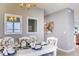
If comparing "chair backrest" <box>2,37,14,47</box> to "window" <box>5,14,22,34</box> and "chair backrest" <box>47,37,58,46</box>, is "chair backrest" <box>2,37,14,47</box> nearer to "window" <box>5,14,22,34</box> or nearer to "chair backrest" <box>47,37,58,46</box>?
"window" <box>5,14,22,34</box>

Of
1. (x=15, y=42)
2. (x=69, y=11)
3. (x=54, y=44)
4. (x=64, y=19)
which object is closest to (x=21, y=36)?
(x=15, y=42)

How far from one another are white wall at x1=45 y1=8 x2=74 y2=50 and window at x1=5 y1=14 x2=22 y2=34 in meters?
0.45

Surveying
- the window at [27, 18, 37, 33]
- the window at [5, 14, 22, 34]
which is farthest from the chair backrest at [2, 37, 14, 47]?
the window at [27, 18, 37, 33]

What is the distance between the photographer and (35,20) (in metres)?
1.98

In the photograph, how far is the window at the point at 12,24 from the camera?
190 cm

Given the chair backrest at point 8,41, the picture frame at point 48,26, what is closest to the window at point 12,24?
the chair backrest at point 8,41

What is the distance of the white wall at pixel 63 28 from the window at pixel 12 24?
1.47ft

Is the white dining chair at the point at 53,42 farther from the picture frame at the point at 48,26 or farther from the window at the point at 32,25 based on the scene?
the window at the point at 32,25

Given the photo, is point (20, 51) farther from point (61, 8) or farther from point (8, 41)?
point (61, 8)

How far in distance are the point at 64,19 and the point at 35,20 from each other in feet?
1.53

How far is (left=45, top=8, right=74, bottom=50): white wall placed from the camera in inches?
76.4

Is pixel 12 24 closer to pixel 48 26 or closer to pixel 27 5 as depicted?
pixel 27 5

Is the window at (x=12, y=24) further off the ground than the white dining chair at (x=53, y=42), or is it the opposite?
the window at (x=12, y=24)

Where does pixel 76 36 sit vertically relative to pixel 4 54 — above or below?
above
